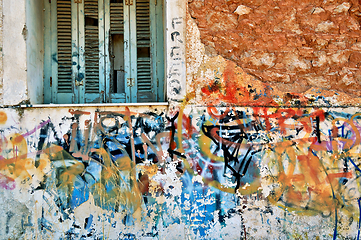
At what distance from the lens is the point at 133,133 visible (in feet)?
9.95

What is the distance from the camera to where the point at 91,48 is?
11.4 ft

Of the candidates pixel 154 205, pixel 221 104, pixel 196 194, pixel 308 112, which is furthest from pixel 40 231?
pixel 308 112

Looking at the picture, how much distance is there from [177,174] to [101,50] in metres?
1.91

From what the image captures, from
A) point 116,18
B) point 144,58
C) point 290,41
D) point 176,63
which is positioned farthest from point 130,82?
point 290,41

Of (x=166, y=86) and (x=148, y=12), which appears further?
(x=148, y=12)

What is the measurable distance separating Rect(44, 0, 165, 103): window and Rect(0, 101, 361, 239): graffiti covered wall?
0.49 metres

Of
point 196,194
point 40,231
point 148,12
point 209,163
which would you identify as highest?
point 148,12

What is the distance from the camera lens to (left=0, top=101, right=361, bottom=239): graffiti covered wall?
2.98 m

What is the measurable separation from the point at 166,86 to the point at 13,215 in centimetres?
229

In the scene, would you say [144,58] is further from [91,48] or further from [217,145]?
[217,145]

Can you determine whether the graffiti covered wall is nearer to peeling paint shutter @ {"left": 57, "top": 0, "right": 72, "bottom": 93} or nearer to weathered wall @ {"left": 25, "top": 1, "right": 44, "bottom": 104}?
weathered wall @ {"left": 25, "top": 1, "right": 44, "bottom": 104}

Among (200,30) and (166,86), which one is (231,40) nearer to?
(200,30)

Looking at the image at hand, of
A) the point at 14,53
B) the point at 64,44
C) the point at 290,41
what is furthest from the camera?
the point at 64,44

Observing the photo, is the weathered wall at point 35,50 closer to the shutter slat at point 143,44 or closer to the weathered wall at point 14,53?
the weathered wall at point 14,53
